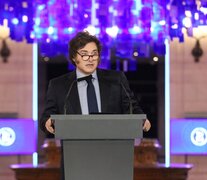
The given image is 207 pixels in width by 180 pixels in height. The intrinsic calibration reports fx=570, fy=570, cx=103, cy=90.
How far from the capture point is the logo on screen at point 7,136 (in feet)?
22.9

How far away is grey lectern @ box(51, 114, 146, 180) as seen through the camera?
78.8 inches

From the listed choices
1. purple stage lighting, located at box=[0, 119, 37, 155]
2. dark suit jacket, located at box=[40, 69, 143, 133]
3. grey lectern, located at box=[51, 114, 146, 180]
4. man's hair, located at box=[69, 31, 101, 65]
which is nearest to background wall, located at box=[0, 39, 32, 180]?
purple stage lighting, located at box=[0, 119, 37, 155]

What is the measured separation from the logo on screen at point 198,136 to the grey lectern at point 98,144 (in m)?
5.06

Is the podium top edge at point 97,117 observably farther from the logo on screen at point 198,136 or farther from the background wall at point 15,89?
the background wall at point 15,89

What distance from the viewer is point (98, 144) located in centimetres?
205

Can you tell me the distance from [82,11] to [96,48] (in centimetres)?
330

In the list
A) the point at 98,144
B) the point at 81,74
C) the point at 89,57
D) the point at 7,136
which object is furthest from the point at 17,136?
the point at 98,144

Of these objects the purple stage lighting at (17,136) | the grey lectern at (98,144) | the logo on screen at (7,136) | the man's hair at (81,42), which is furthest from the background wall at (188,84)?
the grey lectern at (98,144)

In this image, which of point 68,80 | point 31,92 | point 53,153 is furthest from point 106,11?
point 68,80

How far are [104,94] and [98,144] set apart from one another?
1.31ft

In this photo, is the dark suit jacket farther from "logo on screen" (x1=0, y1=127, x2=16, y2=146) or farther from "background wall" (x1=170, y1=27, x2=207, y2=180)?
"background wall" (x1=170, y1=27, x2=207, y2=180)

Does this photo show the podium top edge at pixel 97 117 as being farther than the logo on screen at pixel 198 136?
No

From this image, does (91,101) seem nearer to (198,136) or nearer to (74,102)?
(74,102)

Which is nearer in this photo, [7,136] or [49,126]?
[49,126]
